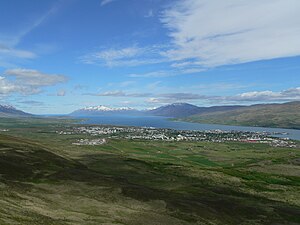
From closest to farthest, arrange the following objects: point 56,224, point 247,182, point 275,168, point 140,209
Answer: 1. point 56,224
2. point 140,209
3. point 247,182
4. point 275,168

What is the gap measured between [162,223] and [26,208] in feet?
72.9

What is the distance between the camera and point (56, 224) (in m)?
45.4

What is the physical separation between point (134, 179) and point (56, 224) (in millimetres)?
57420

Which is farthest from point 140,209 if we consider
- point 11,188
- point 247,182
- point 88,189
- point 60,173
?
point 247,182

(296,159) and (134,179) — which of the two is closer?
(134,179)

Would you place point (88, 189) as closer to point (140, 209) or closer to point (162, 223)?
point (140, 209)

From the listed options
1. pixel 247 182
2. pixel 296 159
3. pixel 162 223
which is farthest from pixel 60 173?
pixel 296 159

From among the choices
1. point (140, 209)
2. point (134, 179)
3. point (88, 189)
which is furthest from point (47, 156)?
point (140, 209)

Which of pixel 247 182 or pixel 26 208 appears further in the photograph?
pixel 247 182

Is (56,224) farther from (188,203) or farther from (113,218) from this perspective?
(188,203)

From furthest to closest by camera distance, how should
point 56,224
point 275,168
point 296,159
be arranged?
point 296,159
point 275,168
point 56,224

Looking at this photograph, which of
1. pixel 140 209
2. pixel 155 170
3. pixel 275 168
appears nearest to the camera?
pixel 140 209

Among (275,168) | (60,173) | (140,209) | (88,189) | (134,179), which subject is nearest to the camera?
(140,209)

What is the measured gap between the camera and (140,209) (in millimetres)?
62812
